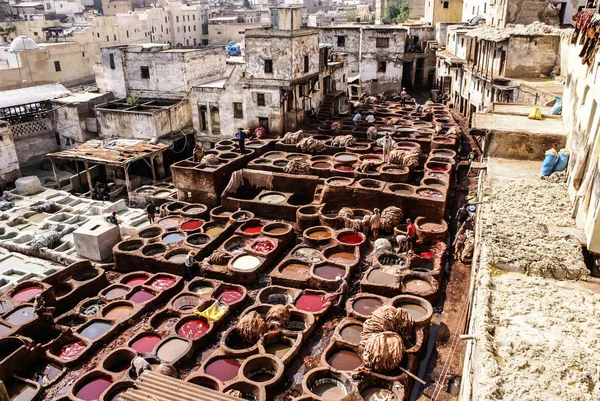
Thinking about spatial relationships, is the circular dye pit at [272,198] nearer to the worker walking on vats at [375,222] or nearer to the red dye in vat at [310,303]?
the worker walking on vats at [375,222]

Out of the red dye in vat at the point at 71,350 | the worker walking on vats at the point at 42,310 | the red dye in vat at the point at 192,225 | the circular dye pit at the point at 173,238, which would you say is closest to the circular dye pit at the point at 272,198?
the red dye in vat at the point at 192,225

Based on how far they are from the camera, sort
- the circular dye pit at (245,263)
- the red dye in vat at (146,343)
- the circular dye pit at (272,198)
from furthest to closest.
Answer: the circular dye pit at (272,198)
the circular dye pit at (245,263)
the red dye in vat at (146,343)

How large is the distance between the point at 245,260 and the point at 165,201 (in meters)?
9.65

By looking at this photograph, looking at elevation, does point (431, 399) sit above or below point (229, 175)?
below

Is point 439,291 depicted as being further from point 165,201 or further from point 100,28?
point 100,28

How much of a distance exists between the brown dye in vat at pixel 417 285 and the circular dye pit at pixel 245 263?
5.52 meters

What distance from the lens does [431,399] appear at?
1180 cm

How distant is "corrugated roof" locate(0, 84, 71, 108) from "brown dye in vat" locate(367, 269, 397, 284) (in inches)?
1082

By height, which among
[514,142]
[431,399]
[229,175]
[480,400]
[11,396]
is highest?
[514,142]

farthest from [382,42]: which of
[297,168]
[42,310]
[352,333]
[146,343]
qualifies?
[42,310]

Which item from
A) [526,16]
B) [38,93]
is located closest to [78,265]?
[38,93]

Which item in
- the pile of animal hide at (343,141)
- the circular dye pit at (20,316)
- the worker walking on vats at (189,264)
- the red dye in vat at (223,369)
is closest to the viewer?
the red dye in vat at (223,369)

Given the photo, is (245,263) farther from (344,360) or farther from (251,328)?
(344,360)

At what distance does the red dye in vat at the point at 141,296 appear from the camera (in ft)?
55.5
